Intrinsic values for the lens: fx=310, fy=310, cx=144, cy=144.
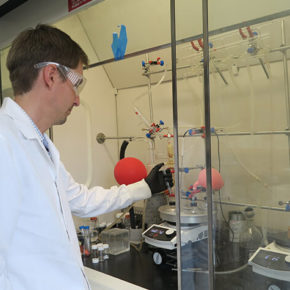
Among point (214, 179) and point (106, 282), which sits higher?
point (214, 179)

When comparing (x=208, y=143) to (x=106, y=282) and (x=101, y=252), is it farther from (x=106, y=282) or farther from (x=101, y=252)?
(x=101, y=252)

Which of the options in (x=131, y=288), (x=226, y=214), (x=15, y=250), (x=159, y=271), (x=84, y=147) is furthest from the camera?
(x=84, y=147)

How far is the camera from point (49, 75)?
1037mm

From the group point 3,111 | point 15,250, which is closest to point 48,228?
point 15,250

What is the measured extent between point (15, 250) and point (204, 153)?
27.2 inches

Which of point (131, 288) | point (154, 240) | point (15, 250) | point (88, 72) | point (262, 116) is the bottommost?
point (131, 288)

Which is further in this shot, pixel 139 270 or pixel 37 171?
pixel 139 270

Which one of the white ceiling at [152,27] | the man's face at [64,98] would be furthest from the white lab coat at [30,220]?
the white ceiling at [152,27]

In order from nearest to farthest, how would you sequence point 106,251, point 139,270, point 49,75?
1. point 49,75
2. point 139,270
3. point 106,251

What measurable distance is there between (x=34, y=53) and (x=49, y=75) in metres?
0.09

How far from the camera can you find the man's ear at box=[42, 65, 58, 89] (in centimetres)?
103

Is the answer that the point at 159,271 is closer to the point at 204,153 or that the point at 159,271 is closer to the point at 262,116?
the point at 204,153

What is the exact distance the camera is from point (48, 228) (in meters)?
0.94

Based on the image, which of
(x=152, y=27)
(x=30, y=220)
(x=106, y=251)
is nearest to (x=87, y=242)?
(x=106, y=251)
